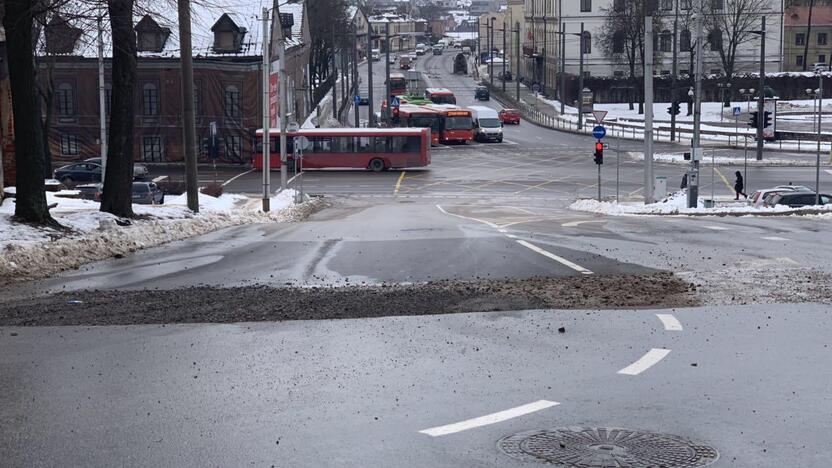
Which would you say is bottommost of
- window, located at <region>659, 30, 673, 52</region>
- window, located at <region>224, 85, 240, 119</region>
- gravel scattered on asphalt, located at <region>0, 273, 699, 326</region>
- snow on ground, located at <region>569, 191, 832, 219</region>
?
snow on ground, located at <region>569, 191, 832, 219</region>

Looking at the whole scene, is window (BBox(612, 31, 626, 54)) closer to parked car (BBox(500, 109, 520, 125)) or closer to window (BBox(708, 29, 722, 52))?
window (BBox(708, 29, 722, 52))

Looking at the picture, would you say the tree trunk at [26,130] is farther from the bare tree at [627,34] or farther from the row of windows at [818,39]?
the row of windows at [818,39]

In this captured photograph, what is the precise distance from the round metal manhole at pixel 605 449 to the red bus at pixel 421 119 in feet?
226

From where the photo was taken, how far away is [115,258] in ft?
68.8

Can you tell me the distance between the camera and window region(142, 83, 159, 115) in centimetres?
6744

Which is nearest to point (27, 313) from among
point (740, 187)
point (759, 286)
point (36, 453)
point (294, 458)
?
point (36, 453)

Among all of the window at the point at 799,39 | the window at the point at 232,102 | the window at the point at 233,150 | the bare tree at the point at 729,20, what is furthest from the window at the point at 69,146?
the window at the point at 799,39

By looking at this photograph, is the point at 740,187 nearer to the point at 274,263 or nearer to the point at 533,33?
the point at 274,263

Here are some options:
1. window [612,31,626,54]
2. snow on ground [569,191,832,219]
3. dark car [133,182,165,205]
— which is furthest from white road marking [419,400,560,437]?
window [612,31,626,54]

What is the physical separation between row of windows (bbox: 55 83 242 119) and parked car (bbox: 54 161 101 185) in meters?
13.3

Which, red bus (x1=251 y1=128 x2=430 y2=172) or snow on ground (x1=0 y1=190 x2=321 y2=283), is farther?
red bus (x1=251 y1=128 x2=430 y2=172)

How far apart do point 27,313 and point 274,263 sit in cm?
636

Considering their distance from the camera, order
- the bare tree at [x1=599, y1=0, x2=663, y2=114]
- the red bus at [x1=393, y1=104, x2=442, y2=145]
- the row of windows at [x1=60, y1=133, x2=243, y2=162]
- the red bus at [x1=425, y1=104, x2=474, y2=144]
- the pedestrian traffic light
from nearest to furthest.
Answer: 1. the pedestrian traffic light
2. the row of windows at [x1=60, y1=133, x2=243, y2=162]
3. the red bus at [x1=425, y1=104, x2=474, y2=144]
4. the red bus at [x1=393, y1=104, x2=442, y2=145]
5. the bare tree at [x1=599, y1=0, x2=663, y2=114]

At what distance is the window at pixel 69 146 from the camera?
6831 cm
